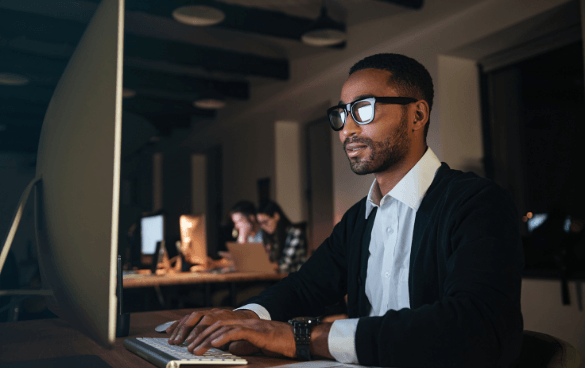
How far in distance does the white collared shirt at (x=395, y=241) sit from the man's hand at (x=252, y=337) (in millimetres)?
254

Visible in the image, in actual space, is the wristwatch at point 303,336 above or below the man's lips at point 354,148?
below

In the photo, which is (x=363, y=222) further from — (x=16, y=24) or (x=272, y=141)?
(x=272, y=141)

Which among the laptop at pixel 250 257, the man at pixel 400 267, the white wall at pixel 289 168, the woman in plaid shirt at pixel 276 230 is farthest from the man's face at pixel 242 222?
the man at pixel 400 267

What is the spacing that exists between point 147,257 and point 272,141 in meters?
3.94

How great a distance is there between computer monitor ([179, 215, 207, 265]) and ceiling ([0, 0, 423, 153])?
1.49 metres

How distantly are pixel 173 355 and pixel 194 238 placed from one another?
3.22 m

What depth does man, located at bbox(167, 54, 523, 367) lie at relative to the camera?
85cm

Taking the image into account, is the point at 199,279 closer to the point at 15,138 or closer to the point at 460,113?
the point at 460,113

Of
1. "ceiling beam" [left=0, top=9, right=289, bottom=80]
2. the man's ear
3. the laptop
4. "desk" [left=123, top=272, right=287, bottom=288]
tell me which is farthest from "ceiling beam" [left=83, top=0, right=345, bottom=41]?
the man's ear

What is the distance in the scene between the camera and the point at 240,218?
15.6ft

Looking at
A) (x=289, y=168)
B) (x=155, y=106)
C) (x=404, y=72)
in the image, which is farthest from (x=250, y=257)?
(x=155, y=106)

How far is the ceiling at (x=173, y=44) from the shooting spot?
16.6 ft

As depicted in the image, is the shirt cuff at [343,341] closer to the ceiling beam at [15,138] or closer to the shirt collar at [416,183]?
the shirt collar at [416,183]

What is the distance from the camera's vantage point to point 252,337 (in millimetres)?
928
